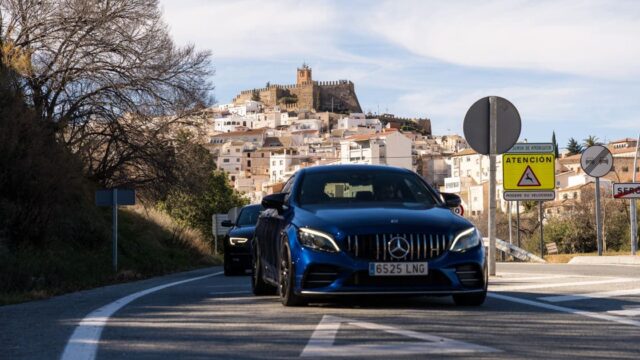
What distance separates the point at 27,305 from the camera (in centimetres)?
1216

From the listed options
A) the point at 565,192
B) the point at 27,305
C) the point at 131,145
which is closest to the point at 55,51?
the point at 131,145

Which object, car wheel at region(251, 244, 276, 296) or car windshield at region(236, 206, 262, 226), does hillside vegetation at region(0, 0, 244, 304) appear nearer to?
car windshield at region(236, 206, 262, 226)

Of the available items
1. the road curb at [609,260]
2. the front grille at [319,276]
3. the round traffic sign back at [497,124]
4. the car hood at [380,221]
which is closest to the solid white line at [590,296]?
the car hood at [380,221]

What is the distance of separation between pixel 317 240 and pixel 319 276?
332 millimetres

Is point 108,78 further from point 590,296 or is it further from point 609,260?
point 590,296

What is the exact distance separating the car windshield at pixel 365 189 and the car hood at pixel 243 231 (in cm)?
1291

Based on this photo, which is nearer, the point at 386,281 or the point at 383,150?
the point at 386,281

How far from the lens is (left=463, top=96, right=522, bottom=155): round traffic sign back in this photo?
54.6 ft

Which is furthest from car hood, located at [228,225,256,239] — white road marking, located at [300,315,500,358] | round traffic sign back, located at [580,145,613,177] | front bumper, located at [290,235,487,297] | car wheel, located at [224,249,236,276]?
white road marking, located at [300,315,500,358]

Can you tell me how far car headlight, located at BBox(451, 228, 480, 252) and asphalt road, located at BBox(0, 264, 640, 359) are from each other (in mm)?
580

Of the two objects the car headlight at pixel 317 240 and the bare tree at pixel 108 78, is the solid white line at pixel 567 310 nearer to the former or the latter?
the car headlight at pixel 317 240

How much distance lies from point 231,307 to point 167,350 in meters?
3.44

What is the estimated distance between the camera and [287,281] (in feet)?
33.4

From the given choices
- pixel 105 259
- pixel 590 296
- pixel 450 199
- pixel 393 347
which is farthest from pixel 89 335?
pixel 105 259
